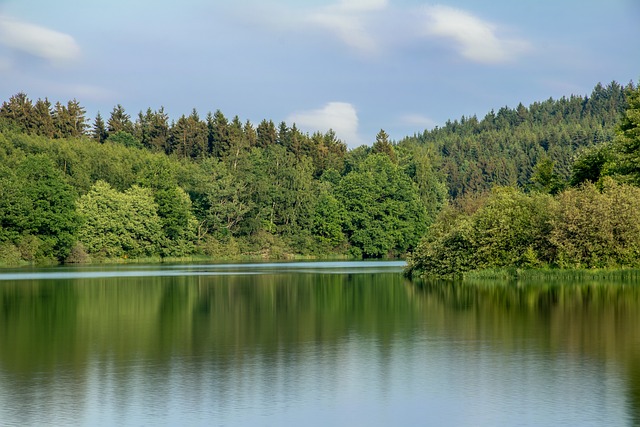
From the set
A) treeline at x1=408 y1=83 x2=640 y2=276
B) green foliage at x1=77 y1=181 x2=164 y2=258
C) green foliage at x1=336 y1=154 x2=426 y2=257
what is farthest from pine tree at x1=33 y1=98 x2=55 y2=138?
treeline at x1=408 y1=83 x2=640 y2=276

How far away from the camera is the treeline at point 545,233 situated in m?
56.9

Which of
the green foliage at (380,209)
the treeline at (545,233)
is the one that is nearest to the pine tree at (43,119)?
the green foliage at (380,209)

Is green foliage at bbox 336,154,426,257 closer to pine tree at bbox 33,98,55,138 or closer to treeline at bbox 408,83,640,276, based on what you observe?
pine tree at bbox 33,98,55,138

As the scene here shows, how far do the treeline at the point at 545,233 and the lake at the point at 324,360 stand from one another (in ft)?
37.0

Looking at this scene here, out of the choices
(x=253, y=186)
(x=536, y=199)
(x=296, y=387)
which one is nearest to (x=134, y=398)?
(x=296, y=387)

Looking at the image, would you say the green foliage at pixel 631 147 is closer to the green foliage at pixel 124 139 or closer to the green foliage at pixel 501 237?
the green foliage at pixel 501 237

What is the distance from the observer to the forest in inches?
2359

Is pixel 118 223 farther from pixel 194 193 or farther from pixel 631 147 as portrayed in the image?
pixel 631 147

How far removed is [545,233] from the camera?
59281mm

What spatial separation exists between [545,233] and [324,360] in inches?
1500

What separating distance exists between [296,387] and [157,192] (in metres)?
100

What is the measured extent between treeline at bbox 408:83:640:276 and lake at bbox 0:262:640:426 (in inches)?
444

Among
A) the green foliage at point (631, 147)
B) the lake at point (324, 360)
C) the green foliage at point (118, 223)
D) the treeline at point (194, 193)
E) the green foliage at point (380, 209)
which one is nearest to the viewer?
the lake at point (324, 360)

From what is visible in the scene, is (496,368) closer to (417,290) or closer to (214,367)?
(214,367)
